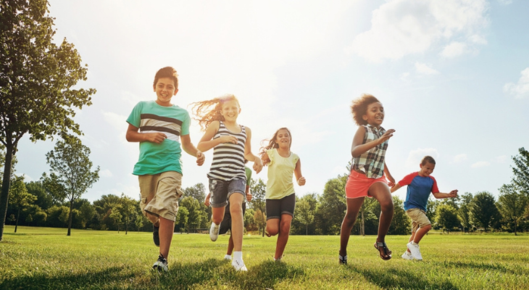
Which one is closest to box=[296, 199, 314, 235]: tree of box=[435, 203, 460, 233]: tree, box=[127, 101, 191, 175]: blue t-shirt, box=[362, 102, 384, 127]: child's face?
box=[435, 203, 460, 233]: tree

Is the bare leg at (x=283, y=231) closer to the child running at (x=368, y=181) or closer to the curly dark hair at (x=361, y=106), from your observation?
the child running at (x=368, y=181)

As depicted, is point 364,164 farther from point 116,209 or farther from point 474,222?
point 474,222

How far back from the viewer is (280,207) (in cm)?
632

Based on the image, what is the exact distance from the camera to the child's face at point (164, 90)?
5070 millimetres

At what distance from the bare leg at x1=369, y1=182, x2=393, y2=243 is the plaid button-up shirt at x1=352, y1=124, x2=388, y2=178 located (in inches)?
8.3

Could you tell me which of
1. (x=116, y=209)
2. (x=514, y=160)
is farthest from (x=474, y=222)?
(x=116, y=209)

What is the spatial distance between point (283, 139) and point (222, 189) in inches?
74.8

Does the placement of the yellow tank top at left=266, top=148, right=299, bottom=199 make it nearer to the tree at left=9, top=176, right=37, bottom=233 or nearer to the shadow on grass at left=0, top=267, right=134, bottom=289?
the shadow on grass at left=0, top=267, right=134, bottom=289

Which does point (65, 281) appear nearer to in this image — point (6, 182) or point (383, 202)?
point (383, 202)

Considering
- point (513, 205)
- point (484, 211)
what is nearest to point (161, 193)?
point (513, 205)

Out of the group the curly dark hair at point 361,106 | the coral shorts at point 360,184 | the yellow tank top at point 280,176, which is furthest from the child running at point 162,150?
the curly dark hair at point 361,106

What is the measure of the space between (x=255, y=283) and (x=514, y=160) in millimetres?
51259

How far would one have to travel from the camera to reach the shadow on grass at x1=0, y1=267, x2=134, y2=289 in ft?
10.7

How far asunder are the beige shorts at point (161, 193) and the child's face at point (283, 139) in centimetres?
254
